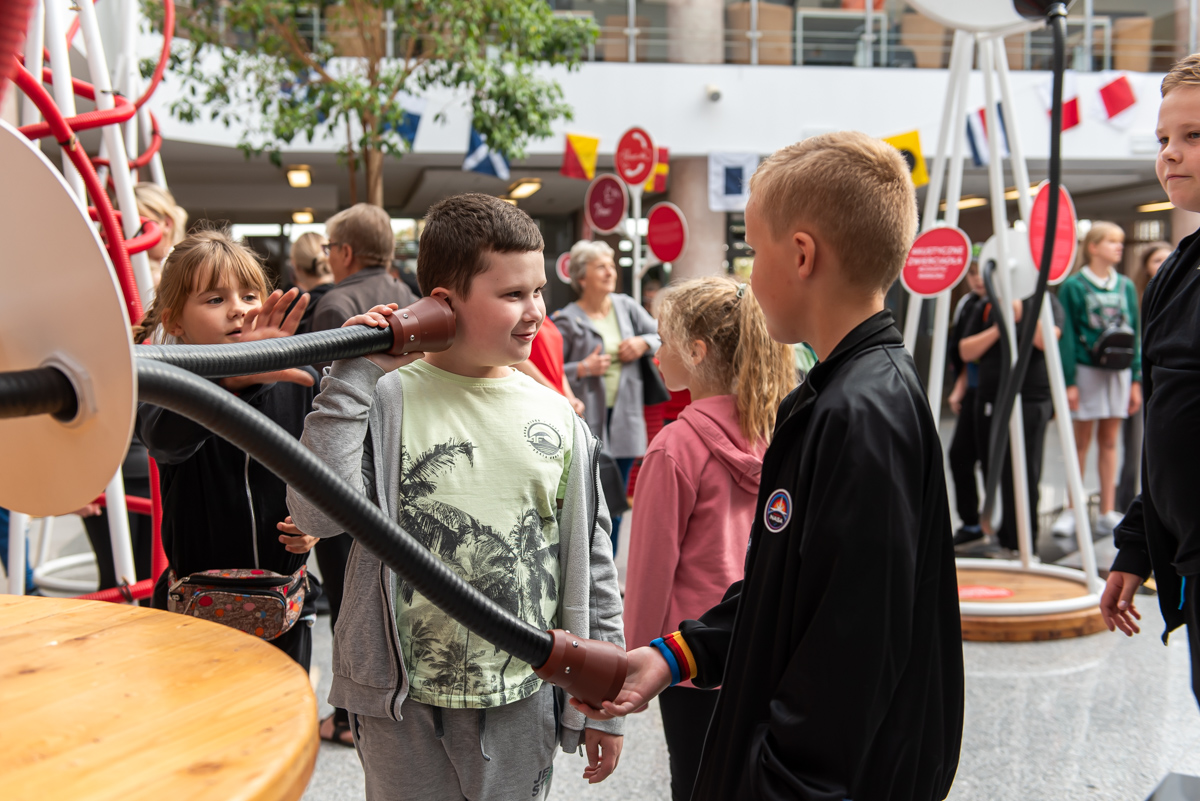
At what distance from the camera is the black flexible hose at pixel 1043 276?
112 inches

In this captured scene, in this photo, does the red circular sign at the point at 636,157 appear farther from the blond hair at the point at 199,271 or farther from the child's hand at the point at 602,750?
the child's hand at the point at 602,750

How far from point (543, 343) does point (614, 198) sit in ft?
11.0

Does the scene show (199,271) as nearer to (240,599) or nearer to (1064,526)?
(240,599)

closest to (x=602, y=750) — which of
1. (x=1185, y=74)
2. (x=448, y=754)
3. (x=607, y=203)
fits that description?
(x=448, y=754)

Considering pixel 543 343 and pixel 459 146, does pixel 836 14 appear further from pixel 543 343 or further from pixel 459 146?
pixel 543 343

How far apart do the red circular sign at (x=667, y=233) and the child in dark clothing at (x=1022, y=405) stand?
2066 mm

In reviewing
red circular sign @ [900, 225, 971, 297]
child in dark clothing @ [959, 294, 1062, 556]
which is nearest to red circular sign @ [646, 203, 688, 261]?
child in dark clothing @ [959, 294, 1062, 556]

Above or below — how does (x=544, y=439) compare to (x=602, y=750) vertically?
above

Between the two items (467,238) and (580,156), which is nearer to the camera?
(467,238)

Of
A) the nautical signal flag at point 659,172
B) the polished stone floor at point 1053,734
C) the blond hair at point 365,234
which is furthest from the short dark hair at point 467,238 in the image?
the nautical signal flag at point 659,172

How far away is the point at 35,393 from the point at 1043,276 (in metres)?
3.24

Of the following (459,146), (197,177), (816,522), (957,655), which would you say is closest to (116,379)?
(816,522)

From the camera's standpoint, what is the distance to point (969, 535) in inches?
192

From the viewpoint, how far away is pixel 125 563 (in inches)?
89.7
